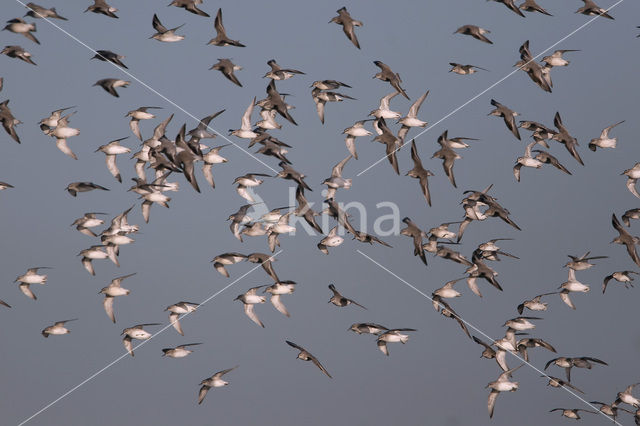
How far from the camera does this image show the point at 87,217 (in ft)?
125

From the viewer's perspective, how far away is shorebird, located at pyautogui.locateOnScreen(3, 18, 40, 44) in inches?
1292

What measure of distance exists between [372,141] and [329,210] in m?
3.15

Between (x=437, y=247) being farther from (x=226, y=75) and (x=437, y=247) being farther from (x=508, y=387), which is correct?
(x=226, y=75)

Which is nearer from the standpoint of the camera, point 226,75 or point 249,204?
point 226,75

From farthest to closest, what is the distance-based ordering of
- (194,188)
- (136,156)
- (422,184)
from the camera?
(136,156) < (422,184) < (194,188)

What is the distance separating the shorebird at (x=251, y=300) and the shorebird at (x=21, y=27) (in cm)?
1169

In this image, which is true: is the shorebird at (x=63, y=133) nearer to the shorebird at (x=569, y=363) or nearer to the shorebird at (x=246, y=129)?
the shorebird at (x=246, y=129)

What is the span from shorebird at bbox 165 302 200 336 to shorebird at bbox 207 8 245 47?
10010 millimetres

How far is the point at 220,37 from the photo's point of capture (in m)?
34.1

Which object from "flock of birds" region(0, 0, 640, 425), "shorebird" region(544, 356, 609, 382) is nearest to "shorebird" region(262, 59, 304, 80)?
"flock of birds" region(0, 0, 640, 425)

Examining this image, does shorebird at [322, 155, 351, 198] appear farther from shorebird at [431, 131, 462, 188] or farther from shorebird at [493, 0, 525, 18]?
shorebird at [493, 0, 525, 18]

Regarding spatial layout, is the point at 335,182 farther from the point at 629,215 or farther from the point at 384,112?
the point at 629,215

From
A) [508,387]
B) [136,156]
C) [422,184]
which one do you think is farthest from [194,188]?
[508,387]

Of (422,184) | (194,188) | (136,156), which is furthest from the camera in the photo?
(136,156)
